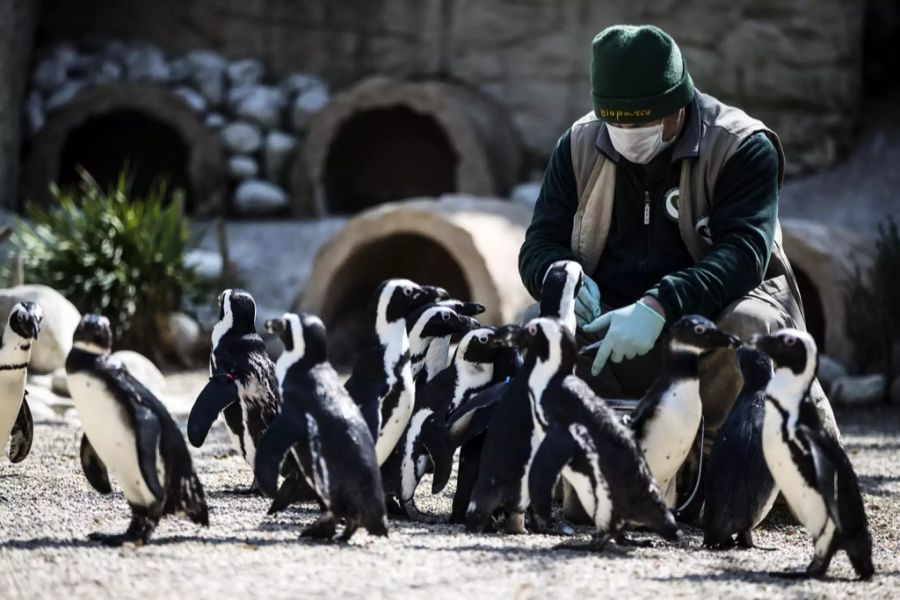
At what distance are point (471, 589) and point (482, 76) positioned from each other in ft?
30.0

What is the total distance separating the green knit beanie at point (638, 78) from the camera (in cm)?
482

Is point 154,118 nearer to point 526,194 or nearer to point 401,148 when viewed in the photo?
point 401,148

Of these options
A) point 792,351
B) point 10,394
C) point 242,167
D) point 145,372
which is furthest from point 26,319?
point 242,167

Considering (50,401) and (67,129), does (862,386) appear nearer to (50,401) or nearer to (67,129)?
(50,401)

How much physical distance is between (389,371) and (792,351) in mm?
1306

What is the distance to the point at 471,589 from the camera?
3.53 m

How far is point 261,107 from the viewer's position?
12289 millimetres

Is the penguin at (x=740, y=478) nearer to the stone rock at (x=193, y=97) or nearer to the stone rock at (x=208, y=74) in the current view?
the stone rock at (x=193, y=97)

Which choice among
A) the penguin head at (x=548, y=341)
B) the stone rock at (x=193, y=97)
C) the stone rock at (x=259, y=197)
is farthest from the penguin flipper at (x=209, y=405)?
the stone rock at (x=193, y=97)

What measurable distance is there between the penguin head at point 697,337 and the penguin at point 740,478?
0.09 m

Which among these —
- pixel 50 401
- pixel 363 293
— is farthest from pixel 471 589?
pixel 363 293

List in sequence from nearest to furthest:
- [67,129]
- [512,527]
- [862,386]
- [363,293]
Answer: [512,527]
[862,386]
[363,293]
[67,129]

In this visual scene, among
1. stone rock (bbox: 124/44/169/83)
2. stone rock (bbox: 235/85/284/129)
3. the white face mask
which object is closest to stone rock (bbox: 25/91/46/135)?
stone rock (bbox: 124/44/169/83)

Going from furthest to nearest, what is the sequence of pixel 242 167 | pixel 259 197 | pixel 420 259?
pixel 242 167 → pixel 259 197 → pixel 420 259
